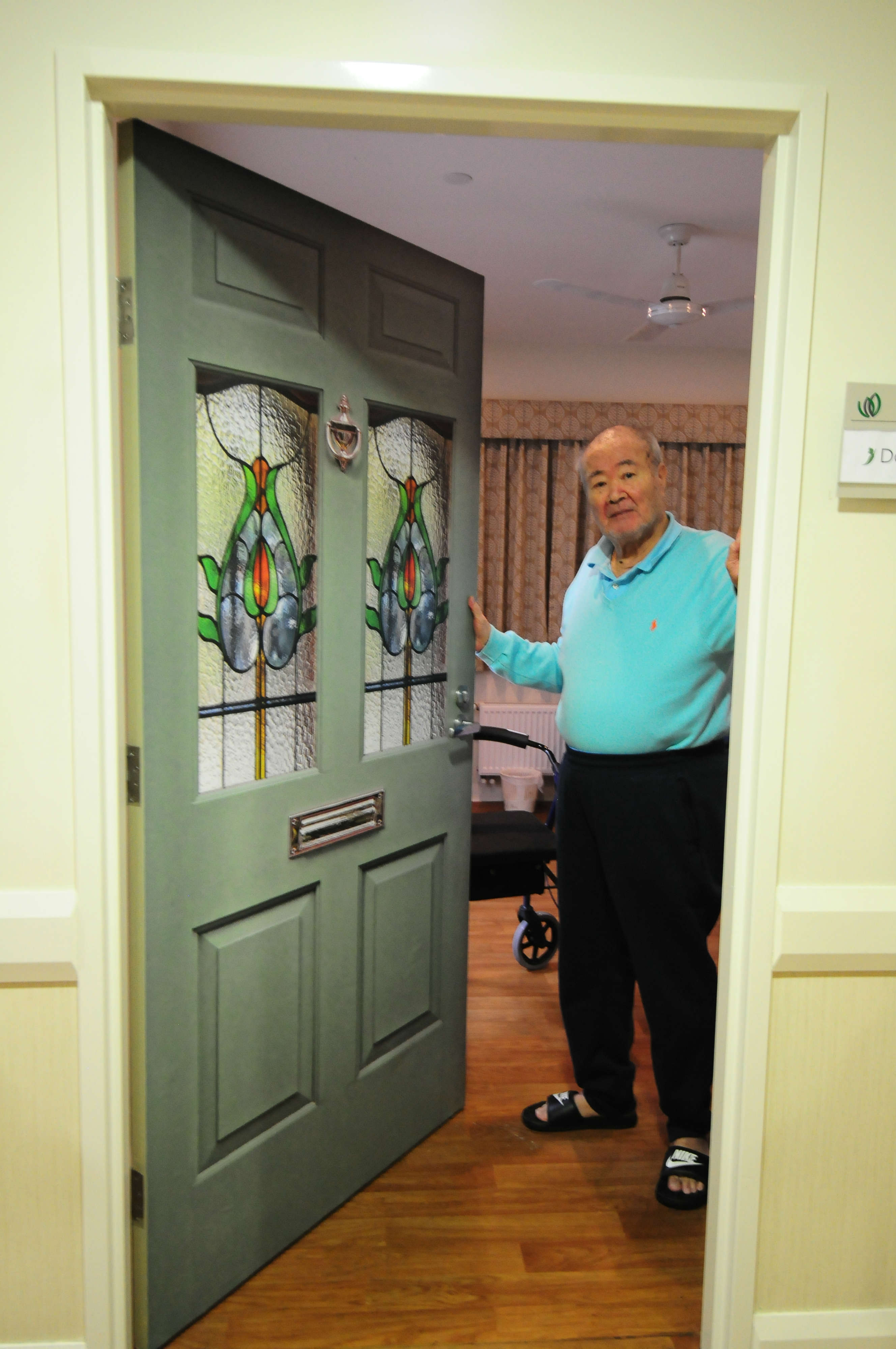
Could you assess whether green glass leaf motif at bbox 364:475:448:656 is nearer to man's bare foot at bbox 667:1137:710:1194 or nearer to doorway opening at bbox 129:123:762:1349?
doorway opening at bbox 129:123:762:1349

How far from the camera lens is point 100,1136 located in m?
1.40

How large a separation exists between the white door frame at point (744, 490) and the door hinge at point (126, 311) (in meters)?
0.06

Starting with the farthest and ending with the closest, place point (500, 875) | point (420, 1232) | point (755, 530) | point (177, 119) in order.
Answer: point (500, 875), point (420, 1232), point (755, 530), point (177, 119)

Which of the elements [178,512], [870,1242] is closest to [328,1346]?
[870,1242]

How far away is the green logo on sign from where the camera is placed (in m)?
1.34

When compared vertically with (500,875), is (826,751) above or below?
above

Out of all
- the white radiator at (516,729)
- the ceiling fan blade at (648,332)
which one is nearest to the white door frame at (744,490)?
the ceiling fan blade at (648,332)

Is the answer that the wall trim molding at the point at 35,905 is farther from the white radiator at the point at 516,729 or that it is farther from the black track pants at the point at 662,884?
the white radiator at the point at 516,729

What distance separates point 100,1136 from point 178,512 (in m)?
0.98

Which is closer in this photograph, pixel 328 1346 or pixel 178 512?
pixel 178 512

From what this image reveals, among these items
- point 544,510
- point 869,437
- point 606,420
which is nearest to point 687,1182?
point 869,437

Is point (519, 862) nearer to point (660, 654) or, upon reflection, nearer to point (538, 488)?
point (660, 654)

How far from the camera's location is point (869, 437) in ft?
4.39

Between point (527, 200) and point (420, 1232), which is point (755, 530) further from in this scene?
point (527, 200)
